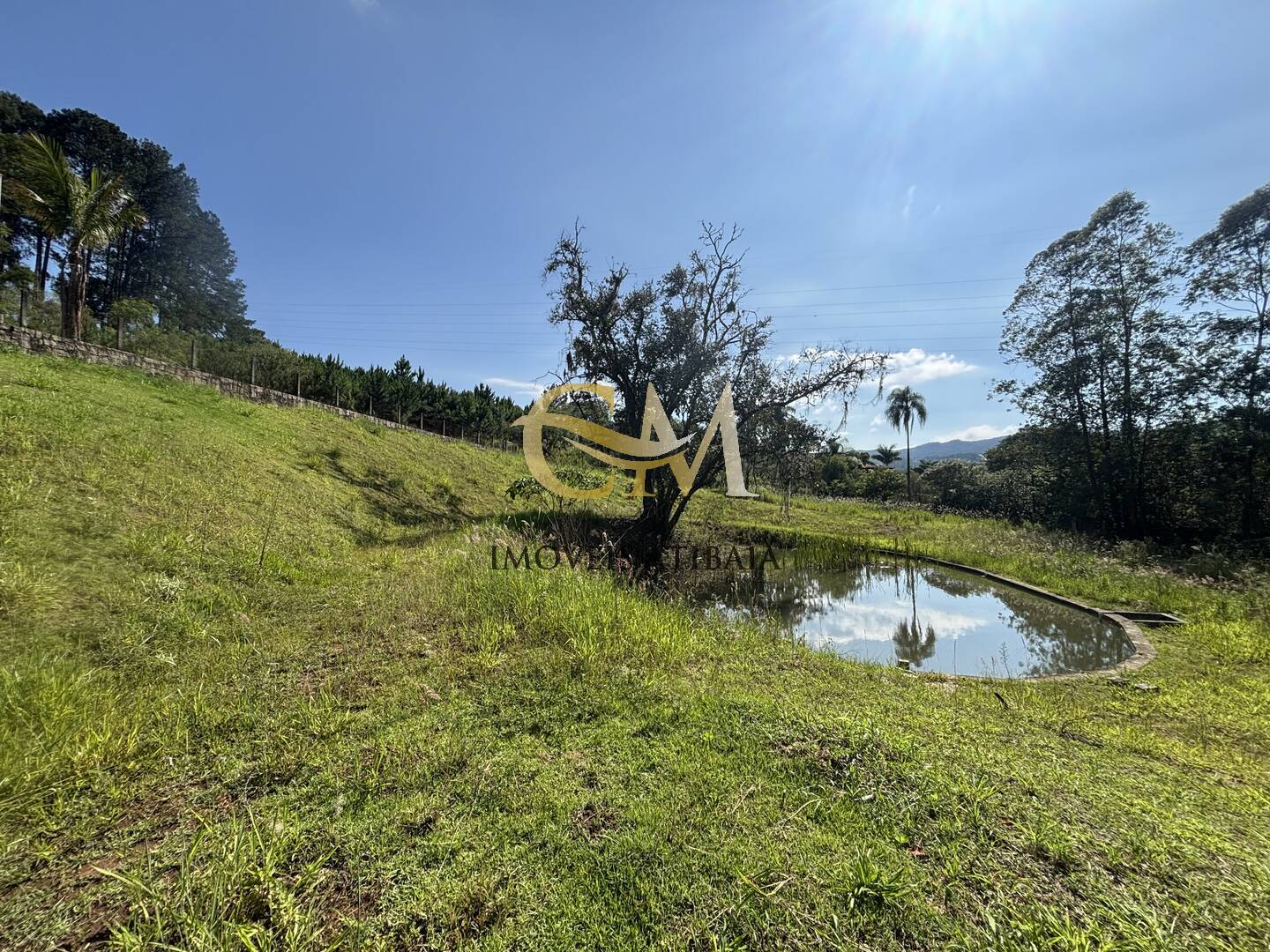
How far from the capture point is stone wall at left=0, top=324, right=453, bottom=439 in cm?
830

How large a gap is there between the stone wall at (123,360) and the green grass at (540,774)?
6.22m

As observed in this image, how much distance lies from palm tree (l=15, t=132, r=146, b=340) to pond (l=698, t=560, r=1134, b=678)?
16.9m

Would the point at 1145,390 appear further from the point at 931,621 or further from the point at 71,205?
the point at 71,205

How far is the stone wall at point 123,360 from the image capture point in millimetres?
8297

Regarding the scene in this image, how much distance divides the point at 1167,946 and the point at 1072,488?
16557mm

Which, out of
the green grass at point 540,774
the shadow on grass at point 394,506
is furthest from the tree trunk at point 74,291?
the green grass at point 540,774

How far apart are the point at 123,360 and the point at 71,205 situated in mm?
4128

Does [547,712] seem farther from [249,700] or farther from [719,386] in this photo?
[719,386]

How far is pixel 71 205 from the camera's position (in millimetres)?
10188

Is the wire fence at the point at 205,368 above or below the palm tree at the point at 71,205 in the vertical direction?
below

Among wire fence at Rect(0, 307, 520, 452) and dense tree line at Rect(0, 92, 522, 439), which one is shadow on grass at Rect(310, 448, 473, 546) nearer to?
wire fence at Rect(0, 307, 520, 452)

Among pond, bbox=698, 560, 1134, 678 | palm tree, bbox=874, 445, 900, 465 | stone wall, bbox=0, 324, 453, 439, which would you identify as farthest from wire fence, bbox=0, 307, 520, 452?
palm tree, bbox=874, 445, 900, 465

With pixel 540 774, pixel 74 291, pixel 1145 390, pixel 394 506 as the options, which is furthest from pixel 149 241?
pixel 1145 390

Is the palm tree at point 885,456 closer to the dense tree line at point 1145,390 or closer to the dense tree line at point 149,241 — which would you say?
the dense tree line at point 1145,390
